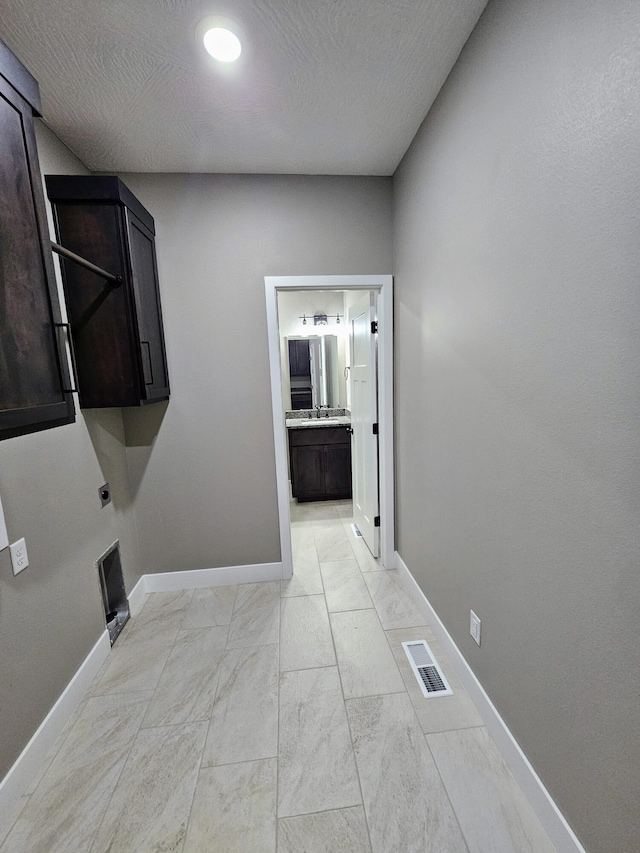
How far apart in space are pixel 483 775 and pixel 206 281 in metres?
2.80

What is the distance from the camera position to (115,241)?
68.8 inches

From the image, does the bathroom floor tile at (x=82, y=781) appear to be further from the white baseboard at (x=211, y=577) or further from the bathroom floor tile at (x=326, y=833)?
the white baseboard at (x=211, y=577)

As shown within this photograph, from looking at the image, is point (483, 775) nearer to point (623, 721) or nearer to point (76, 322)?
point (623, 721)

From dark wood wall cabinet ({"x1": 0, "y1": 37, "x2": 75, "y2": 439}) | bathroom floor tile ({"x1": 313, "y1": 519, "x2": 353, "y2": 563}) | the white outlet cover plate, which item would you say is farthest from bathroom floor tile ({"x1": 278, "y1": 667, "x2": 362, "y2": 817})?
dark wood wall cabinet ({"x1": 0, "y1": 37, "x2": 75, "y2": 439})

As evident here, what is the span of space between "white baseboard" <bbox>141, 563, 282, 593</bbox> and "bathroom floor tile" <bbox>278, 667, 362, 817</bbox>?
2.86 feet

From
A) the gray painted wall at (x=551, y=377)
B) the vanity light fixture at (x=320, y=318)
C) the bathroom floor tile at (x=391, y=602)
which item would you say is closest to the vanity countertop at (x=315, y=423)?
the vanity light fixture at (x=320, y=318)

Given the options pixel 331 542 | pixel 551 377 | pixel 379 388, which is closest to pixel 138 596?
pixel 331 542

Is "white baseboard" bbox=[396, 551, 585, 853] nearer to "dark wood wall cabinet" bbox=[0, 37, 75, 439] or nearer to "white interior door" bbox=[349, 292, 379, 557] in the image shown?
"white interior door" bbox=[349, 292, 379, 557]

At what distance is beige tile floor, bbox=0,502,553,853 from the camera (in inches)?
44.9

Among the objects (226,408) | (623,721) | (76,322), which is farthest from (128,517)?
(623,721)

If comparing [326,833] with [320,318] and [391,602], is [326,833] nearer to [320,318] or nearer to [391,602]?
[391,602]

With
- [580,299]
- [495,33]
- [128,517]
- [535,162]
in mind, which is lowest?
[128,517]

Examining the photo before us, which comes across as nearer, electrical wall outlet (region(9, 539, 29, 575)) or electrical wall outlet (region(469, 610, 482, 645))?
electrical wall outlet (region(9, 539, 29, 575))

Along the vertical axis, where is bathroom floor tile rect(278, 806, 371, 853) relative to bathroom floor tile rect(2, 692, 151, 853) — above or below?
above
